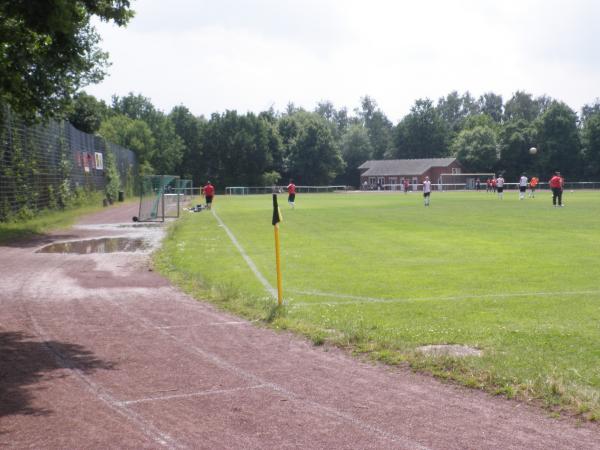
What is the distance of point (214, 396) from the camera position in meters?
6.12

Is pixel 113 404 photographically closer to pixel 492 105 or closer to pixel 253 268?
pixel 253 268

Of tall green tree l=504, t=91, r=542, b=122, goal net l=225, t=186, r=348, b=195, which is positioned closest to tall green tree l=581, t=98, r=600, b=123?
tall green tree l=504, t=91, r=542, b=122

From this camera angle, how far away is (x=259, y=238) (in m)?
21.7

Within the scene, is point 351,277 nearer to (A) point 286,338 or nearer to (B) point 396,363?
(A) point 286,338

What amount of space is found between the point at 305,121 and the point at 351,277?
335ft

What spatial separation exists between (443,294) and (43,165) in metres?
27.2

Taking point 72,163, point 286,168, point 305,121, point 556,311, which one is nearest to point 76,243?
point 556,311

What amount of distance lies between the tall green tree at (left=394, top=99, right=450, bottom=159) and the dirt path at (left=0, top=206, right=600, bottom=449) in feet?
434

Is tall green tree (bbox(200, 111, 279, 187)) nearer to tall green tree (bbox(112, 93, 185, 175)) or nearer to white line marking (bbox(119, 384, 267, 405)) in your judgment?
tall green tree (bbox(112, 93, 185, 175))

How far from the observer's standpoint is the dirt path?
5.10m

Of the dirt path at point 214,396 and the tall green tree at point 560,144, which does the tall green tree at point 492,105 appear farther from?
the dirt path at point 214,396

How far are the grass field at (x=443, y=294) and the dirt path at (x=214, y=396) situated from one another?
48cm

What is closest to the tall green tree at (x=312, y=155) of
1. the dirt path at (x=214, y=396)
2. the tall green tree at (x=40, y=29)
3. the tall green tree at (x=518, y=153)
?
the tall green tree at (x=518, y=153)

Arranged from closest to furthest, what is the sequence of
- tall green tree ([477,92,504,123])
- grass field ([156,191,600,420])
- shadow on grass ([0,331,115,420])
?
shadow on grass ([0,331,115,420])
grass field ([156,191,600,420])
tall green tree ([477,92,504,123])
